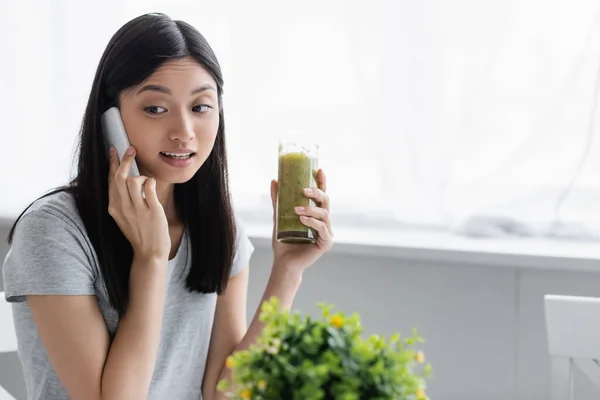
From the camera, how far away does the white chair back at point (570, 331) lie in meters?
1.25

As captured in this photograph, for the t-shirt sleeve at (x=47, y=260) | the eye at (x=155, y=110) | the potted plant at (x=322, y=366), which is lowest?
the potted plant at (x=322, y=366)

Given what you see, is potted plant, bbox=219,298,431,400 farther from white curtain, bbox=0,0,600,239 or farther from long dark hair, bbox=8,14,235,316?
white curtain, bbox=0,0,600,239

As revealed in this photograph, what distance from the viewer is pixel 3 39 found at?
2232 millimetres

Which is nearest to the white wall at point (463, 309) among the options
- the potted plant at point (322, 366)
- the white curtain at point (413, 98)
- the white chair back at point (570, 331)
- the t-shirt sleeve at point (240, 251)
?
the white curtain at point (413, 98)

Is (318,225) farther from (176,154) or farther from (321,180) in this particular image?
(176,154)

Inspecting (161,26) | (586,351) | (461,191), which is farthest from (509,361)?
(161,26)

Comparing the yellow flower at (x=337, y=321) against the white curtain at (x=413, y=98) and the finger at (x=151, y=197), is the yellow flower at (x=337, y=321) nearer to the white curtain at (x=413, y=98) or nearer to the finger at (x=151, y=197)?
the finger at (x=151, y=197)

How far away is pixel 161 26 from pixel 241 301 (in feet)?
1.72

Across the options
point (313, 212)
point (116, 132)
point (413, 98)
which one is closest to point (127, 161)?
point (116, 132)

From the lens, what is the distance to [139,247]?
128cm

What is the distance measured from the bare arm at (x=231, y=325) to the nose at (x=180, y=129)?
30 centimetres

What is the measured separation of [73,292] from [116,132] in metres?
0.26

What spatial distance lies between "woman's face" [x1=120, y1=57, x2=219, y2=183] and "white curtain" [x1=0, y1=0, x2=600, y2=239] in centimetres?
69

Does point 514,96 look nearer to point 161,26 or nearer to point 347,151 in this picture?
point 347,151
